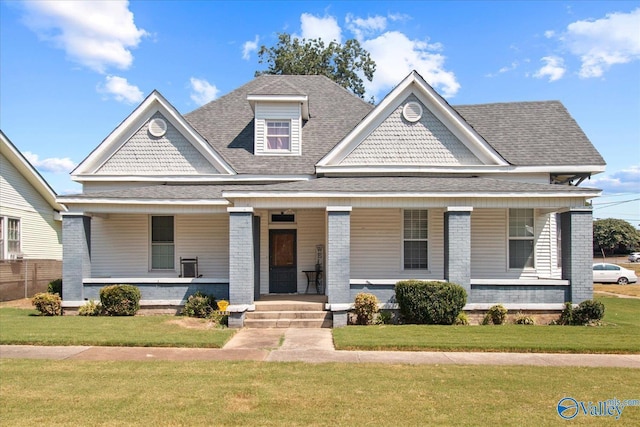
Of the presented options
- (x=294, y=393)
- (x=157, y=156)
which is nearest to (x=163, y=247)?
(x=157, y=156)

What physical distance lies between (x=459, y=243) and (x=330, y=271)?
3671 millimetres

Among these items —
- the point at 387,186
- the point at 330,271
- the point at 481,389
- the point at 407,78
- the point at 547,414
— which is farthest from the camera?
the point at 407,78

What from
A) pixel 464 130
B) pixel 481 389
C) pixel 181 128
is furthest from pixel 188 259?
pixel 481 389

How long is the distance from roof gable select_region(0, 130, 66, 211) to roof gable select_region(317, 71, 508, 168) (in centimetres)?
1175

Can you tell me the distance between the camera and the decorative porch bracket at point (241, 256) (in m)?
13.4

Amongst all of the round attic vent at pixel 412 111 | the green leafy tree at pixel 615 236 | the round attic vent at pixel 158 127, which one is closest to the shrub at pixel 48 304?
the round attic vent at pixel 158 127

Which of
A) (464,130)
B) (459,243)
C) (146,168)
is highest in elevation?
(464,130)

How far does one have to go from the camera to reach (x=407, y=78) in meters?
16.0

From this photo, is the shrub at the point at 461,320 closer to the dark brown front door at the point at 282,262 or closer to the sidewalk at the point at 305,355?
the sidewalk at the point at 305,355

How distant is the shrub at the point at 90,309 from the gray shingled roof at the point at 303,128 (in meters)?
6.05

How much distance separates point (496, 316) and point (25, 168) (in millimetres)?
20023

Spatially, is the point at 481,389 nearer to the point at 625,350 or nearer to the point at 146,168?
the point at 625,350

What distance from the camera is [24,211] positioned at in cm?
2227

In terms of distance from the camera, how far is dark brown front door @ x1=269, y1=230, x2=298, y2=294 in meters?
16.8
